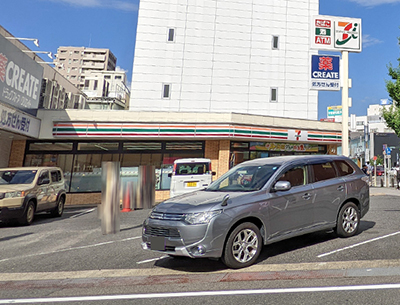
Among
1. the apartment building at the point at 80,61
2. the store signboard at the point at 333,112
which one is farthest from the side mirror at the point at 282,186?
the apartment building at the point at 80,61

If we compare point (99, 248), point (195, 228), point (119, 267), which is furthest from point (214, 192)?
point (99, 248)

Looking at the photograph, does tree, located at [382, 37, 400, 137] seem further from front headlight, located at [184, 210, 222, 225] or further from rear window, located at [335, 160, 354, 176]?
front headlight, located at [184, 210, 222, 225]

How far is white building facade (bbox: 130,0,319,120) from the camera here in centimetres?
2275

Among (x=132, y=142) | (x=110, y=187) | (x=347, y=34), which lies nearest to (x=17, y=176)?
(x=110, y=187)

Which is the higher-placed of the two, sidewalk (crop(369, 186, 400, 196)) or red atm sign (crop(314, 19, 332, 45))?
red atm sign (crop(314, 19, 332, 45))

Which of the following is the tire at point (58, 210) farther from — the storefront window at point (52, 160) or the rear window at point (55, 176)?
the storefront window at point (52, 160)

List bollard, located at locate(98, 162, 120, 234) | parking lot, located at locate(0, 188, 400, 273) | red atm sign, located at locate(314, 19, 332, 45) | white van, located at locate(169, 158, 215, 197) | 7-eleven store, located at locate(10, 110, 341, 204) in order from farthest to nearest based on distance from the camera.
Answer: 7-eleven store, located at locate(10, 110, 341, 204), red atm sign, located at locate(314, 19, 332, 45), white van, located at locate(169, 158, 215, 197), bollard, located at locate(98, 162, 120, 234), parking lot, located at locate(0, 188, 400, 273)

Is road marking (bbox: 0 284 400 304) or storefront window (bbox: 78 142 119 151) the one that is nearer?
road marking (bbox: 0 284 400 304)

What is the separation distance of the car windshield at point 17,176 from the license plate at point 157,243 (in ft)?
25.0

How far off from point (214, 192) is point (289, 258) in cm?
166

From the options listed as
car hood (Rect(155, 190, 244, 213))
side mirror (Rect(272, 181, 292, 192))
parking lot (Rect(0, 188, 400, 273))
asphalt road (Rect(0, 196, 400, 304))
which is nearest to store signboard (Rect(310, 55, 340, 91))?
parking lot (Rect(0, 188, 400, 273))

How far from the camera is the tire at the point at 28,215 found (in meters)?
10.1

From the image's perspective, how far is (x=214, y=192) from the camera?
5.72 metres

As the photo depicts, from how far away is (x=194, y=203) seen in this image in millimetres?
5059
